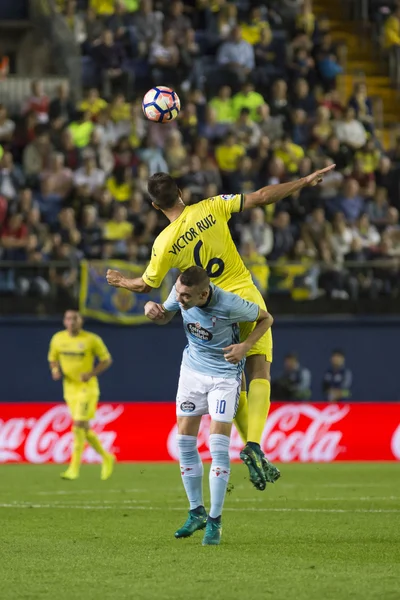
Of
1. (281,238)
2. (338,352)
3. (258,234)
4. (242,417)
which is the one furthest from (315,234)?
(242,417)

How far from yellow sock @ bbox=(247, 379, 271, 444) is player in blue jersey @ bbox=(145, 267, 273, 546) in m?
0.36

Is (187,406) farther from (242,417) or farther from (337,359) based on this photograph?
(337,359)

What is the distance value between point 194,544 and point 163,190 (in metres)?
2.56

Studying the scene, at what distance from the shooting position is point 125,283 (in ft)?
31.9

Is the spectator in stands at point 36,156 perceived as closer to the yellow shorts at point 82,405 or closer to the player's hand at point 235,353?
the yellow shorts at point 82,405

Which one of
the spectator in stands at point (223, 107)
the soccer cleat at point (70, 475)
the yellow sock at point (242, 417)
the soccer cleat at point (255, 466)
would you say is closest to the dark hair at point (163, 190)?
the yellow sock at point (242, 417)

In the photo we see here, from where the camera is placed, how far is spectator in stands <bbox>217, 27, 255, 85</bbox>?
79.9 feet

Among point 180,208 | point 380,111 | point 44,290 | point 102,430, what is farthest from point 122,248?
point 180,208

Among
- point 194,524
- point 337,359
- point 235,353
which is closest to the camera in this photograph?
point 235,353

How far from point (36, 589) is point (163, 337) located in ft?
51.7

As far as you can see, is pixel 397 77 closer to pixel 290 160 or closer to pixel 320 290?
pixel 290 160

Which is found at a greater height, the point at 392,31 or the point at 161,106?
the point at 392,31

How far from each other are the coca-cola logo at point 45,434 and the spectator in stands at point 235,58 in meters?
7.19

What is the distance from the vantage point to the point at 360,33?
2834 centimetres
